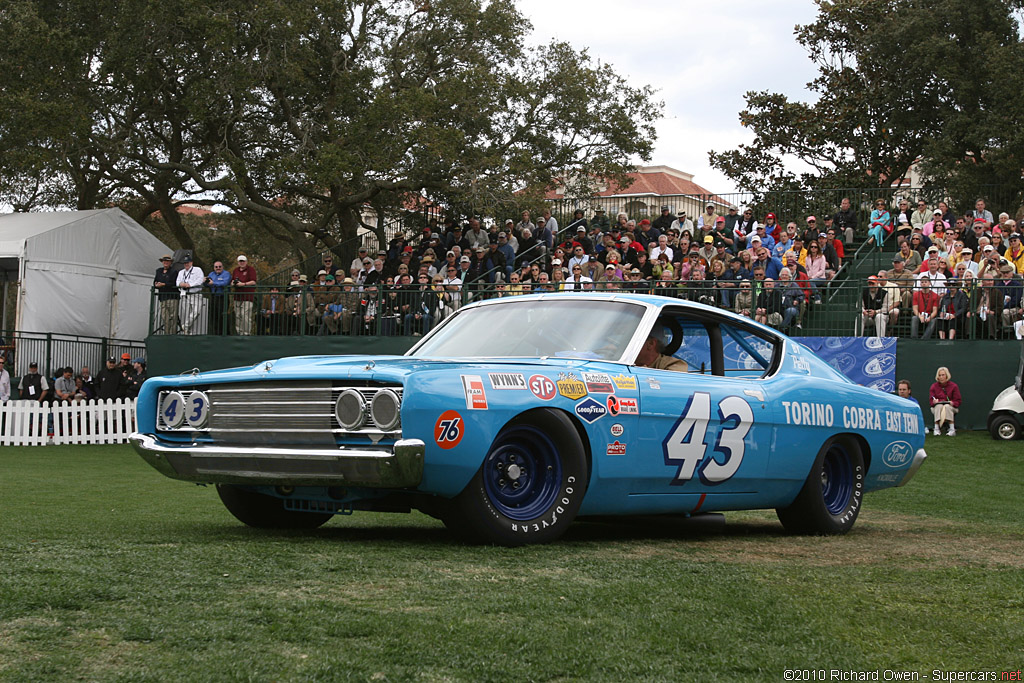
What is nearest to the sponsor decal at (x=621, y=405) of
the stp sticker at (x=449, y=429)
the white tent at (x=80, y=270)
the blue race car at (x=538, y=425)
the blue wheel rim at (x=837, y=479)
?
the blue race car at (x=538, y=425)

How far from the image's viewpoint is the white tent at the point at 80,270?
26078 millimetres

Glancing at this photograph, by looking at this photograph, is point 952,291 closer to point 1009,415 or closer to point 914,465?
point 1009,415

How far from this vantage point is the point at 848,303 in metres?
20.8

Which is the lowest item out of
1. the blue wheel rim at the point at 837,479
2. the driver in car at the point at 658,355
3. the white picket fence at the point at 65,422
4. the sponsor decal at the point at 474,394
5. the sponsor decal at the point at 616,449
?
the white picket fence at the point at 65,422

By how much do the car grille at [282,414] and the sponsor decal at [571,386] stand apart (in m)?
1.00

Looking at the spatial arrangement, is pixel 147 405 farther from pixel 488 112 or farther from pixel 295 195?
pixel 295 195

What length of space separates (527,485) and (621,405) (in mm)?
757

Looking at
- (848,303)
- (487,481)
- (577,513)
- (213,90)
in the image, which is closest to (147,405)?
(487,481)

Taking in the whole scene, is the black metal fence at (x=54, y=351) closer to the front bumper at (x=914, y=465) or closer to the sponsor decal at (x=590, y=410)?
the front bumper at (x=914, y=465)

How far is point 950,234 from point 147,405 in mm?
18279

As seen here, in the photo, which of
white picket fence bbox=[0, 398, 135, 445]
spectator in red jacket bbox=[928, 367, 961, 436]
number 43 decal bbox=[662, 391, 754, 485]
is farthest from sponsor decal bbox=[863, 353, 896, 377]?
white picket fence bbox=[0, 398, 135, 445]

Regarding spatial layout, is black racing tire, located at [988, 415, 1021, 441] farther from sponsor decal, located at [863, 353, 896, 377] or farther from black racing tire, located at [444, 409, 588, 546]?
black racing tire, located at [444, 409, 588, 546]

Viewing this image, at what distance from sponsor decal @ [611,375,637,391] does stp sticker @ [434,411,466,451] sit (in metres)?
1.20

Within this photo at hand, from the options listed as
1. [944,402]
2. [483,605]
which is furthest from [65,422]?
[483,605]
